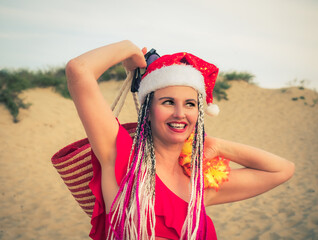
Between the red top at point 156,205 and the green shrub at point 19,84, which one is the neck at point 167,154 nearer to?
the red top at point 156,205

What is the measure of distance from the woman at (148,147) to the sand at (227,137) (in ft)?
10.7

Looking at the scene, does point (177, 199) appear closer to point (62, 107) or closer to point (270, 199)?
point (270, 199)

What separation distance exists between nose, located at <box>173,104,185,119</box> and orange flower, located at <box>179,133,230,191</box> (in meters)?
0.46

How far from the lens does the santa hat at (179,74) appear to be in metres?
1.69

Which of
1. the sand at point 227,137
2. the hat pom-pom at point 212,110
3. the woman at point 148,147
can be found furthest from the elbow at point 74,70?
the sand at point 227,137

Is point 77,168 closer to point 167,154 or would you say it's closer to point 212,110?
point 167,154

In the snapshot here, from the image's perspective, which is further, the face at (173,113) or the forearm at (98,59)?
the face at (173,113)

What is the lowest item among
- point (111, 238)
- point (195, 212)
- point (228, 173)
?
point (111, 238)

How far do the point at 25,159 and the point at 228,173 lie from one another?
6.84 m

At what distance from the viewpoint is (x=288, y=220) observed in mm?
5137

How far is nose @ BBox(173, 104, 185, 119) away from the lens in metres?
1.62

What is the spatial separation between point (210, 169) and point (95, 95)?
3.45ft

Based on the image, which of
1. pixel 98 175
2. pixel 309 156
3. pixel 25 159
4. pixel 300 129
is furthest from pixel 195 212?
pixel 300 129

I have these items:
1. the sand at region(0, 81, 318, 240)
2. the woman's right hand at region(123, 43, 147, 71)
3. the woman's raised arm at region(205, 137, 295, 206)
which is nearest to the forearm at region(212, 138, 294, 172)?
the woman's raised arm at region(205, 137, 295, 206)
